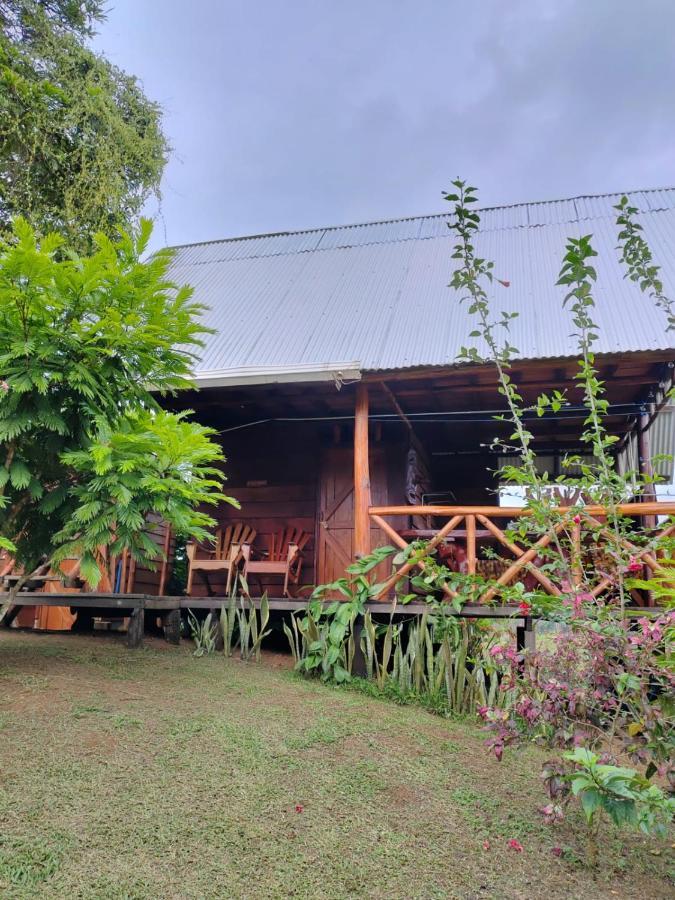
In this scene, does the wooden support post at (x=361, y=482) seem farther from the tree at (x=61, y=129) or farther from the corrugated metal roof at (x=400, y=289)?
the tree at (x=61, y=129)

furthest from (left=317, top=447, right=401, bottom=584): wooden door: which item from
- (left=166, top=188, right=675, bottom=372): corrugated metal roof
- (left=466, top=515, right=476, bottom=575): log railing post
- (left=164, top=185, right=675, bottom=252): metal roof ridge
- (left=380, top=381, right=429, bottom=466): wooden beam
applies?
(left=164, top=185, right=675, bottom=252): metal roof ridge

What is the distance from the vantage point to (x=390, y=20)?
1448cm

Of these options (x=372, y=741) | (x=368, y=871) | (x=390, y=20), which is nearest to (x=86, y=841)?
(x=368, y=871)

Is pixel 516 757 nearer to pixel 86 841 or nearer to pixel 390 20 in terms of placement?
pixel 86 841

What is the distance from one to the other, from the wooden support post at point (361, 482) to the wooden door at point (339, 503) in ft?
5.78

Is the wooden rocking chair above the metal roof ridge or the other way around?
the other way around

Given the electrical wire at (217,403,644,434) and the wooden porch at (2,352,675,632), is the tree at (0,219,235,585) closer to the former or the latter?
the wooden porch at (2,352,675,632)

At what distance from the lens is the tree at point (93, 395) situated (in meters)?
3.67

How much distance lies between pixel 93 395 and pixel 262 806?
96.4 inches

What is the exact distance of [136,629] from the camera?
233 inches

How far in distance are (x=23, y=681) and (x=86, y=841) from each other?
1.96 meters

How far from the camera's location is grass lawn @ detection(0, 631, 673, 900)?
2.45 m

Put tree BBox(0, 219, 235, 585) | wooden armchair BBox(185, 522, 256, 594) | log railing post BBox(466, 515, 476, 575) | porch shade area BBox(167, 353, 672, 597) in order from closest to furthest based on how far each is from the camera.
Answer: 1. tree BBox(0, 219, 235, 585)
2. log railing post BBox(466, 515, 476, 575)
3. porch shade area BBox(167, 353, 672, 597)
4. wooden armchair BBox(185, 522, 256, 594)

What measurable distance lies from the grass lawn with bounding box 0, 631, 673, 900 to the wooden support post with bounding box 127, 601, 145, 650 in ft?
4.67
